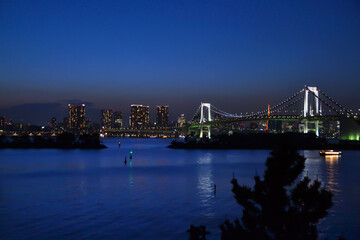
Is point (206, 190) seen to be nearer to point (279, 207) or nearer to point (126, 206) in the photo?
point (126, 206)

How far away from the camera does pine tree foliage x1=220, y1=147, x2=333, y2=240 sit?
7324 mm

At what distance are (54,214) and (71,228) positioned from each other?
2.82 metres

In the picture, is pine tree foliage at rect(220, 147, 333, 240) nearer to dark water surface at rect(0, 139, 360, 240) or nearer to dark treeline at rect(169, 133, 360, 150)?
dark water surface at rect(0, 139, 360, 240)

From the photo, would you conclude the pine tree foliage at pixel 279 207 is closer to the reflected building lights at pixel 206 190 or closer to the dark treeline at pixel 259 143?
the reflected building lights at pixel 206 190

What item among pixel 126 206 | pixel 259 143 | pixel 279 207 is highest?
pixel 279 207

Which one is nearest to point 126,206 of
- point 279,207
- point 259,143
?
point 279,207

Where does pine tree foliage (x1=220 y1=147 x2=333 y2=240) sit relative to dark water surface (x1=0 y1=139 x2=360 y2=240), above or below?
above

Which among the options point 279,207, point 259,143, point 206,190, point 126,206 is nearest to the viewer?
point 279,207

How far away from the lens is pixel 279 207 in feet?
24.5

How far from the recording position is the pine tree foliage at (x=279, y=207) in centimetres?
732

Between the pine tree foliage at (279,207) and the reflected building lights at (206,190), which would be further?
the reflected building lights at (206,190)

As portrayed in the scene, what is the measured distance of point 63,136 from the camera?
284ft

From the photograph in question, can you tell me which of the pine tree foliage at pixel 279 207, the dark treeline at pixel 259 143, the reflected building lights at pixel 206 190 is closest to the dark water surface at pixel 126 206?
the reflected building lights at pixel 206 190

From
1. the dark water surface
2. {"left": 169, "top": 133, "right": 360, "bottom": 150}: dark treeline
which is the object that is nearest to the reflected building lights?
the dark water surface
